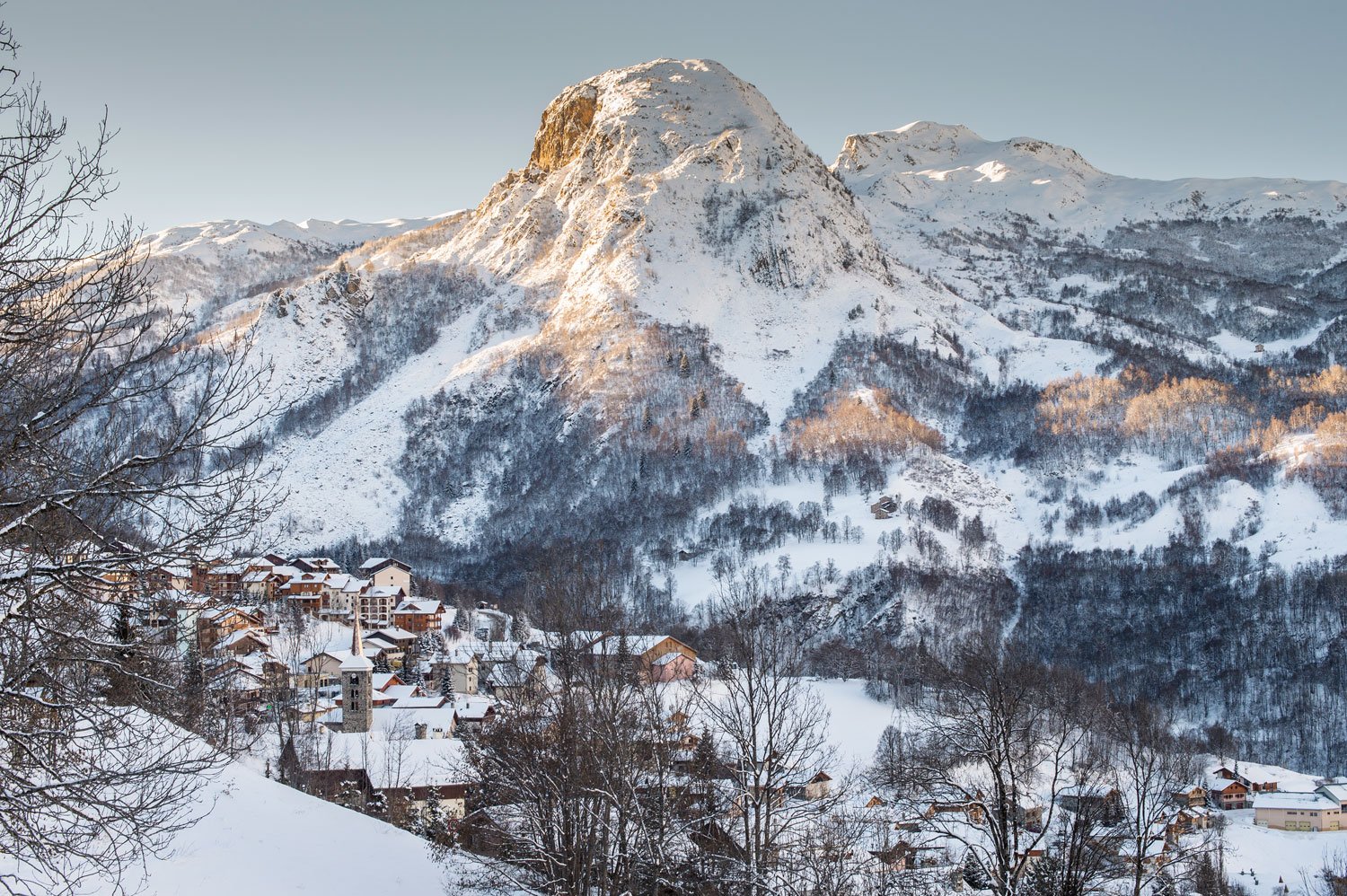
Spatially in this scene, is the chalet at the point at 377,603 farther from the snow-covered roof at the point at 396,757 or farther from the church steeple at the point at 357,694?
the snow-covered roof at the point at 396,757

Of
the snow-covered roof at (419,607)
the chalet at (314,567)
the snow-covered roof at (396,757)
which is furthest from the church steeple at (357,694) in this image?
the chalet at (314,567)

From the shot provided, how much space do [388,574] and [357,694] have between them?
50117mm

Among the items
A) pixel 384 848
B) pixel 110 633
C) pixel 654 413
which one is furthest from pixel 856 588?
pixel 110 633

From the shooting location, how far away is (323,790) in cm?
3656

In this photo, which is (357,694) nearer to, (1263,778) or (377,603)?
(377,603)

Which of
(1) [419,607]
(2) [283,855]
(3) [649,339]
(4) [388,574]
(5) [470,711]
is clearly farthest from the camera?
(3) [649,339]

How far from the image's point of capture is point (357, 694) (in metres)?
50.8

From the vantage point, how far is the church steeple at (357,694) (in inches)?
1966

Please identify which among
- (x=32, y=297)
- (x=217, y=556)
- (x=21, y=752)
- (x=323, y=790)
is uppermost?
(x=32, y=297)

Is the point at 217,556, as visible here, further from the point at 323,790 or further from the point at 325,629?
the point at 325,629

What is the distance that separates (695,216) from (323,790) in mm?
162074

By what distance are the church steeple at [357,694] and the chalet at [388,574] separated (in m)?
44.5

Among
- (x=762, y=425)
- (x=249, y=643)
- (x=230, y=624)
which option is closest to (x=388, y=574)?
(x=249, y=643)

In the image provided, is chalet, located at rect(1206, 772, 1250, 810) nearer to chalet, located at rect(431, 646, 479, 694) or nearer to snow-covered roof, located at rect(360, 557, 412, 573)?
chalet, located at rect(431, 646, 479, 694)
